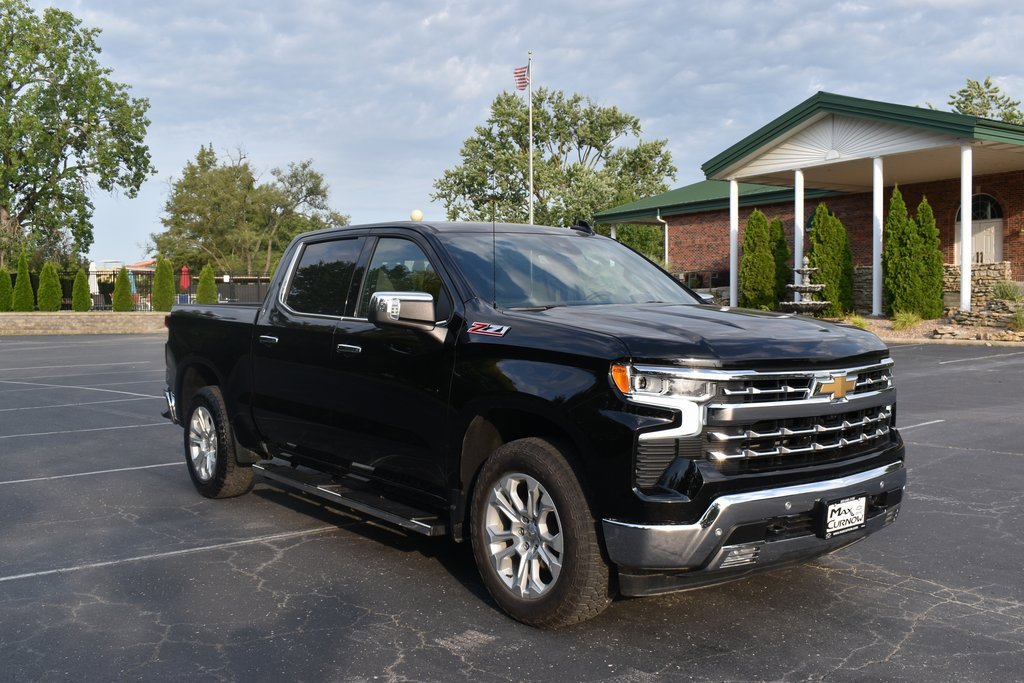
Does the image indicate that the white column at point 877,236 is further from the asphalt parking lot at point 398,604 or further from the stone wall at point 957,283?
the asphalt parking lot at point 398,604

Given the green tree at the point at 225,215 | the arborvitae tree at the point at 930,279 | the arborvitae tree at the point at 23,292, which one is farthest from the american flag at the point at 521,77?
the green tree at the point at 225,215

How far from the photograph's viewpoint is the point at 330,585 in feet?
16.9

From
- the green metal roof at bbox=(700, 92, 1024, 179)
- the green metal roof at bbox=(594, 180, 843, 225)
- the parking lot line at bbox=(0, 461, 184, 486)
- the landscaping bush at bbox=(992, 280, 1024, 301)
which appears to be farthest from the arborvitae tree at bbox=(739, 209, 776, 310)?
the parking lot line at bbox=(0, 461, 184, 486)

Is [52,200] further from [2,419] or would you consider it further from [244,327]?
[244,327]

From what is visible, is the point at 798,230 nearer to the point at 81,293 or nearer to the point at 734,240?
the point at 734,240

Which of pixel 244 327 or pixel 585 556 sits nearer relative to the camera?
pixel 585 556

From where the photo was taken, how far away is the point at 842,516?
4340 mm

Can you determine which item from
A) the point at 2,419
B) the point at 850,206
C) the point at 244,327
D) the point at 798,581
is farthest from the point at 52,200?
the point at 798,581

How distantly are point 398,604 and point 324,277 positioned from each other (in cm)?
236

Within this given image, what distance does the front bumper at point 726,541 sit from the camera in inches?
156

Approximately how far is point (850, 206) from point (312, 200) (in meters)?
61.1

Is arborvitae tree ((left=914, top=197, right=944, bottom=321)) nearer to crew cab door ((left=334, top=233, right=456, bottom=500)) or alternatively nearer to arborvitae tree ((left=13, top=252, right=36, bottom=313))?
crew cab door ((left=334, top=233, right=456, bottom=500))

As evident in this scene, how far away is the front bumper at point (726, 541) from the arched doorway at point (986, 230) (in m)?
27.9

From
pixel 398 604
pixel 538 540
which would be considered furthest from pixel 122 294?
pixel 538 540
